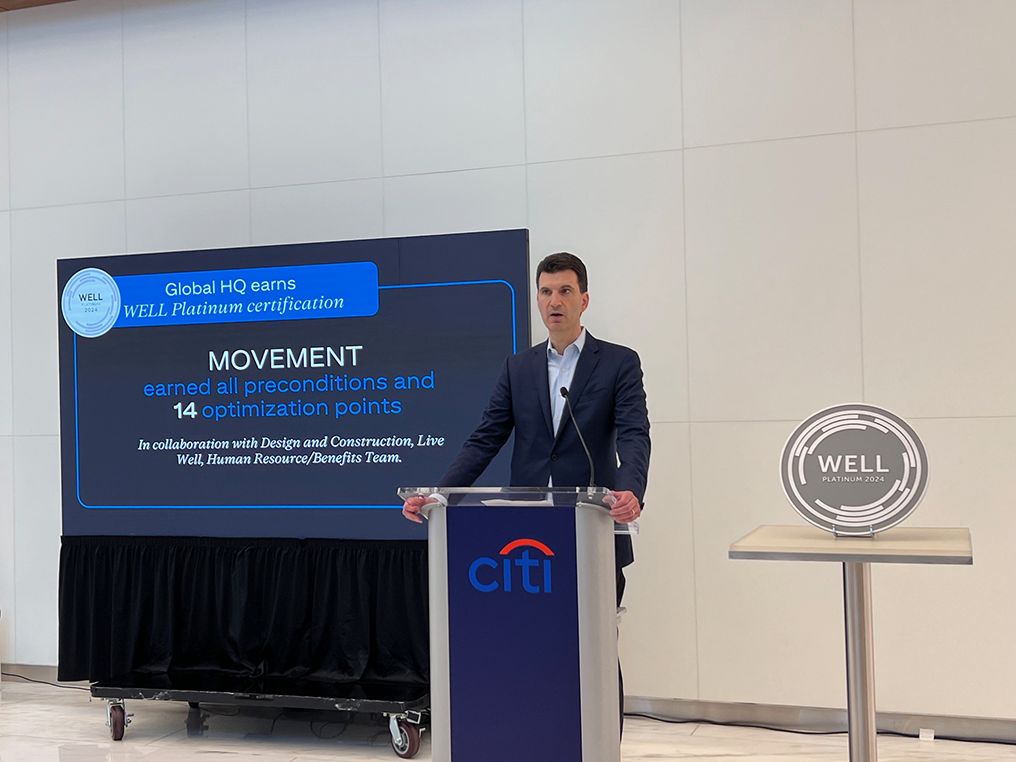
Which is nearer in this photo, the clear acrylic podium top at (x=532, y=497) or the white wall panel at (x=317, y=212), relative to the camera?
the clear acrylic podium top at (x=532, y=497)

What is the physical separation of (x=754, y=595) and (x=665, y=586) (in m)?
0.36

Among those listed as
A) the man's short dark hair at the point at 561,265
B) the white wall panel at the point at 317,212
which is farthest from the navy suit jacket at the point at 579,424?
the white wall panel at the point at 317,212

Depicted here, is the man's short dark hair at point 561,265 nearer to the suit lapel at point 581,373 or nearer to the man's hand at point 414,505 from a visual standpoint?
the suit lapel at point 581,373

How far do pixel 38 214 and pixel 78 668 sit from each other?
90.5 inches

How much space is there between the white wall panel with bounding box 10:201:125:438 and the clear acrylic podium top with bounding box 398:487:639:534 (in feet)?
10.8

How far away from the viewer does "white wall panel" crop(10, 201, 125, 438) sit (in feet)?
16.4

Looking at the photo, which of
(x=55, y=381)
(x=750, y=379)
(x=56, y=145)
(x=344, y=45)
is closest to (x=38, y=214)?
(x=56, y=145)

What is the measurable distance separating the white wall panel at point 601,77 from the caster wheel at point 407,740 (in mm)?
2390

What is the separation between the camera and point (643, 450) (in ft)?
9.71

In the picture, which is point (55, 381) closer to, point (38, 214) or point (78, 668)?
point (38, 214)

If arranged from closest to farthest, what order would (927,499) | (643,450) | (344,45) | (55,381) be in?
(643,450) → (927,499) → (344,45) → (55,381)

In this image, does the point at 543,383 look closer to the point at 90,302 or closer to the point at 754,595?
the point at 754,595

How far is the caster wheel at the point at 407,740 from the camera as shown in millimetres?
3734

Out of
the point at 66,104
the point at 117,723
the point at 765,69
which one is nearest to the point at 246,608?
the point at 117,723
